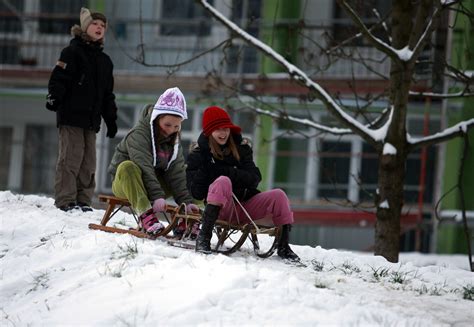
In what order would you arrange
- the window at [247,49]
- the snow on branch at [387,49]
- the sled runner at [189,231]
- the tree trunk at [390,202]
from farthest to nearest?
the window at [247,49]
the tree trunk at [390,202]
the snow on branch at [387,49]
the sled runner at [189,231]

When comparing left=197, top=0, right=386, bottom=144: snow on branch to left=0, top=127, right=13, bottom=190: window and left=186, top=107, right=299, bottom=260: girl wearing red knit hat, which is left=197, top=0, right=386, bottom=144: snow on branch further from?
left=0, top=127, right=13, bottom=190: window

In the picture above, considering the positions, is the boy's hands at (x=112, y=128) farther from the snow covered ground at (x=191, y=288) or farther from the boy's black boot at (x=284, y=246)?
the boy's black boot at (x=284, y=246)

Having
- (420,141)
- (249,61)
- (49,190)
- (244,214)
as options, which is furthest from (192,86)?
(244,214)

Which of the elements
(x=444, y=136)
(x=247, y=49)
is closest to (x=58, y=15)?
(x=247, y=49)

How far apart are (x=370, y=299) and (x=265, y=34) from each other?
50.5 feet

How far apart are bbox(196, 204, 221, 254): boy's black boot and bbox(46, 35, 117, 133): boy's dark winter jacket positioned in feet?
9.09

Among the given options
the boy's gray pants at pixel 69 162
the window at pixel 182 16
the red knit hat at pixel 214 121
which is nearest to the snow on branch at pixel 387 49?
the red knit hat at pixel 214 121

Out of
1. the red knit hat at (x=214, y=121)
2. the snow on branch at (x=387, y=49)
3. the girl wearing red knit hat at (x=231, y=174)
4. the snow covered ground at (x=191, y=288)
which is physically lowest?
the snow covered ground at (x=191, y=288)

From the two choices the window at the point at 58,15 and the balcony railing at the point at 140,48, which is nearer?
the balcony railing at the point at 140,48

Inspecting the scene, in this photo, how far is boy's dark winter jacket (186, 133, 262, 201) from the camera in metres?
7.37

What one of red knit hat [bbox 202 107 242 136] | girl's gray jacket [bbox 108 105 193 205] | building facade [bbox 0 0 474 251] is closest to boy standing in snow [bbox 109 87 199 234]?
girl's gray jacket [bbox 108 105 193 205]

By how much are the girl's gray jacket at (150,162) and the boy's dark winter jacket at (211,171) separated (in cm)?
39

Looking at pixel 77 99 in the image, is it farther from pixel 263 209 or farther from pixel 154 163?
pixel 263 209

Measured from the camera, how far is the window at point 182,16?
22231 millimetres
